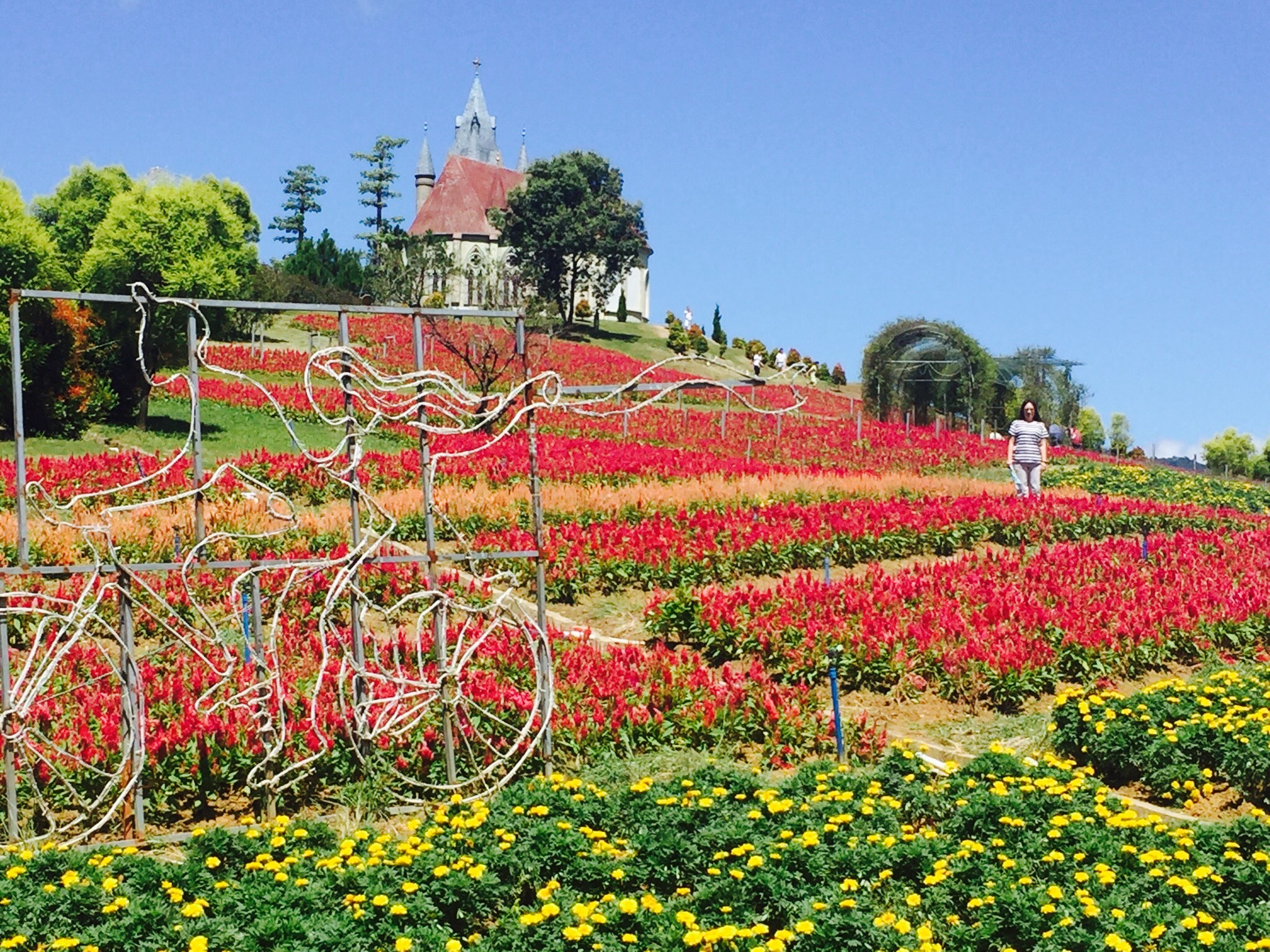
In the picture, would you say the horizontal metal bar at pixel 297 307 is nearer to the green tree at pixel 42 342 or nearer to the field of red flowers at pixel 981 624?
the field of red flowers at pixel 981 624

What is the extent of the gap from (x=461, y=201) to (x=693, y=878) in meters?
75.8

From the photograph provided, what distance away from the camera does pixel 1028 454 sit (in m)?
19.3

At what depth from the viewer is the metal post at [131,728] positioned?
268 inches

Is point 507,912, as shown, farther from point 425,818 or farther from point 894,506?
point 894,506

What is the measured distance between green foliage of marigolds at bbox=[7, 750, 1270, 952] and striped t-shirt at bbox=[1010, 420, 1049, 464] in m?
12.6

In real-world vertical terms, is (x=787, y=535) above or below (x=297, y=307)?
below

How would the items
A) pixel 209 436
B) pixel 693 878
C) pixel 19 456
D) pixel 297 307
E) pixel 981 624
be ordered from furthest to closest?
pixel 209 436 < pixel 981 624 < pixel 297 307 < pixel 19 456 < pixel 693 878

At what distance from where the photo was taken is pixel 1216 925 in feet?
18.1

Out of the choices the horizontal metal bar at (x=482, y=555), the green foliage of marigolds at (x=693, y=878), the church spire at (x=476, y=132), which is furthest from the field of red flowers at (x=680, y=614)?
the church spire at (x=476, y=132)

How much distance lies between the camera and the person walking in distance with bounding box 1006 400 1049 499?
1911cm

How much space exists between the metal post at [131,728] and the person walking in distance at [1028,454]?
579 inches

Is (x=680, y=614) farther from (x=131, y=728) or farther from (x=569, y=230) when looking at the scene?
(x=569, y=230)

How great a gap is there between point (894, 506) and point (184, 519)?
9.04 meters

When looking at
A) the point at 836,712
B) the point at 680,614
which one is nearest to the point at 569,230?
the point at 680,614
